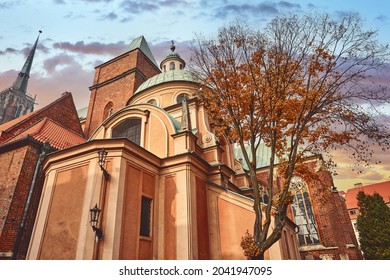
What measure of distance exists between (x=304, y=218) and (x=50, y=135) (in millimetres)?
17623

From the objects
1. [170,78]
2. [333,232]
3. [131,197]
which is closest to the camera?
[131,197]

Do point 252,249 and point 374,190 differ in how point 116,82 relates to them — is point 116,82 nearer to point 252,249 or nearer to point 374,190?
point 252,249

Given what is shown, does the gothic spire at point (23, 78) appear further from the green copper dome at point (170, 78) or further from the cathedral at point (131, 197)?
Answer: the cathedral at point (131, 197)

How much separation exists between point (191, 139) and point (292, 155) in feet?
17.3

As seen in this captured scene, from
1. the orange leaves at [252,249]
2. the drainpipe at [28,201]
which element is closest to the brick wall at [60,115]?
the drainpipe at [28,201]

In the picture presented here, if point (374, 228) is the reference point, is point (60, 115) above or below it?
above

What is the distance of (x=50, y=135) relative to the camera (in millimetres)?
13211

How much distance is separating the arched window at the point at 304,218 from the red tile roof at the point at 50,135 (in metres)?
14.6

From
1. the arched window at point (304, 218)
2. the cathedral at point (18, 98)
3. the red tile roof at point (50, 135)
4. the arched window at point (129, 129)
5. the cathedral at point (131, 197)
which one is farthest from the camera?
the cathedral at point (18, 98)

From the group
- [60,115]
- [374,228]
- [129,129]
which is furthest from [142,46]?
[374,228]

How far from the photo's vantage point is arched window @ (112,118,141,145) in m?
13.3

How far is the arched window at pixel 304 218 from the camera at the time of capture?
1786 cm

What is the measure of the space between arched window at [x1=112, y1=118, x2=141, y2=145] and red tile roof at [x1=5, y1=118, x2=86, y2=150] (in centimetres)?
265
